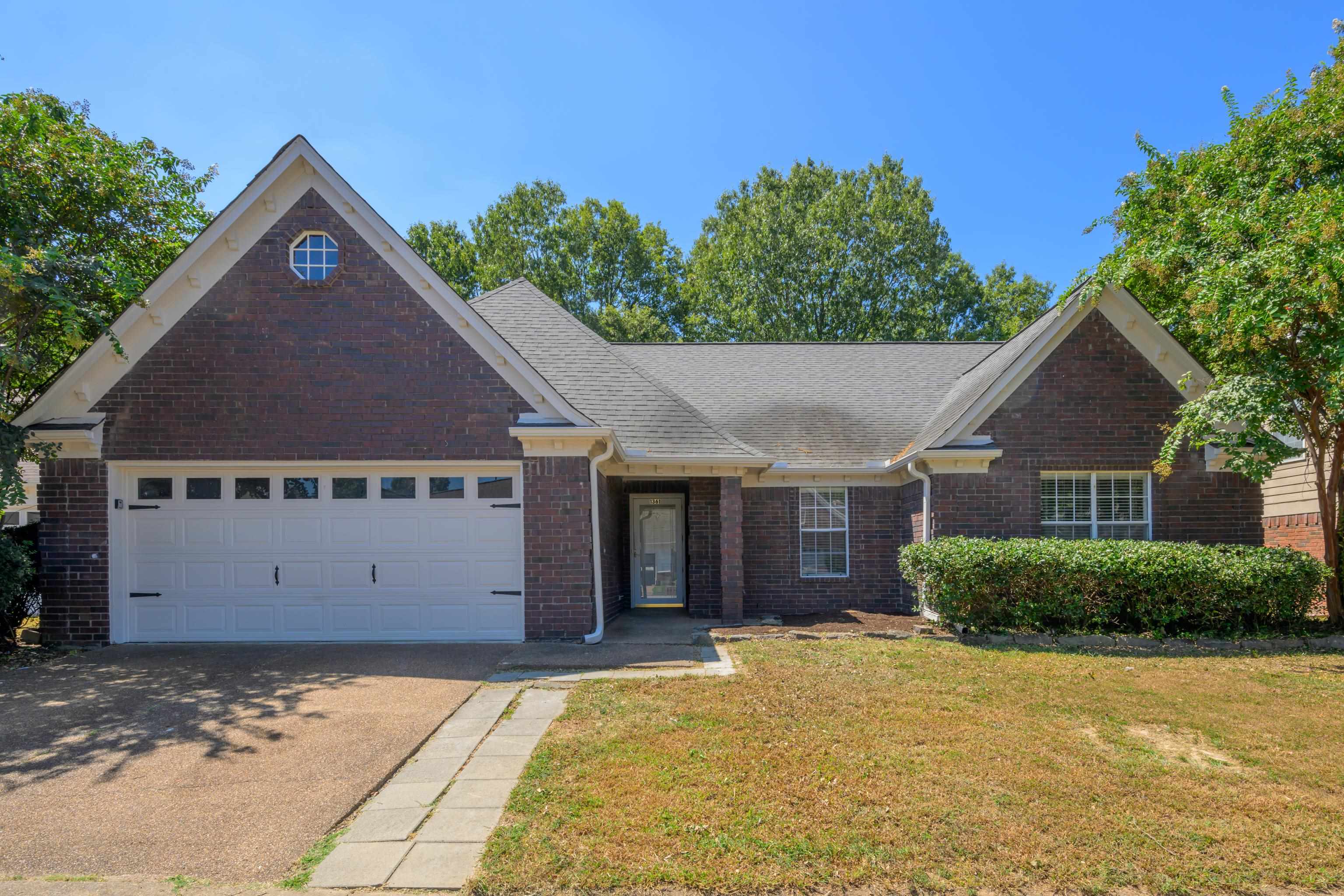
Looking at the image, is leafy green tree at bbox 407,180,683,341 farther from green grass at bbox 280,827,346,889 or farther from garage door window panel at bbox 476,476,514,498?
green grass at bbox 280,827,346,889

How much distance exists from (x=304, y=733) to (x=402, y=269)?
6.15 metres

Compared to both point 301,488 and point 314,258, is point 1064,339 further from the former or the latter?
point 301,488

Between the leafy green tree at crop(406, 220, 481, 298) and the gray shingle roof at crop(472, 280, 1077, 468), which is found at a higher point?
the leafy green tree at crop(406, 220, 481, 298)

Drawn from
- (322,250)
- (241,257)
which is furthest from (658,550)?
(241,257)

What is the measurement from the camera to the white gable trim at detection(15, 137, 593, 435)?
10320 mm

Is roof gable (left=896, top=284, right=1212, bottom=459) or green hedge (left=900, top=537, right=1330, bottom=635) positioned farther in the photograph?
roof gable (left=896, top=284, right=1212, bottom=459)

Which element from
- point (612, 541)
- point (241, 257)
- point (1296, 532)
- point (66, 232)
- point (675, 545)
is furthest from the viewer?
point (1296, 532)

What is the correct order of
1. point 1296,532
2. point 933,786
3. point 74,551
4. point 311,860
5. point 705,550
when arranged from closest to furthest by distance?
1. point 311,860
2. point 933,786
3. point 74,551
4. point 705,550
5. point 1296,532

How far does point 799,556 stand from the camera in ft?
46.1

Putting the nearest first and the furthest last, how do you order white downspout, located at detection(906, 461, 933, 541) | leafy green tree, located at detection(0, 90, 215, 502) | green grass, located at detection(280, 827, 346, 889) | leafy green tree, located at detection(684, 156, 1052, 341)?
1. green grass, located at detection(280, 827, 346, 889)
2. leafy green tree, located at detection(0, 90, 215, 502)
3. white downspout, located at detection(906, 461, 933, 541)
4. leafy green tree, located at detection(684, 156, 1052, 341)

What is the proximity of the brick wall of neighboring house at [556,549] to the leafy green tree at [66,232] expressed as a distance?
5571mm

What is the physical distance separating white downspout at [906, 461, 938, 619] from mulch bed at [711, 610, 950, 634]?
0.16 m

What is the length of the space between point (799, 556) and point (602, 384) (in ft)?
15.0

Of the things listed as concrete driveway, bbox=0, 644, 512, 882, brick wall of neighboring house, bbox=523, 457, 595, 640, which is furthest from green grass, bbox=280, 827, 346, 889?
brick wall of neighboring house, bbox=523, 457, 595, 640
